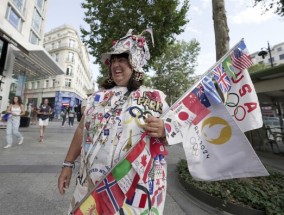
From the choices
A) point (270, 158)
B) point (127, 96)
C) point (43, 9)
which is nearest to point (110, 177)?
point (127, 96)

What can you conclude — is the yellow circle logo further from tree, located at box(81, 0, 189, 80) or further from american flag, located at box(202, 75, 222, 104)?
tree, located at box(81, 0, 189, 80)

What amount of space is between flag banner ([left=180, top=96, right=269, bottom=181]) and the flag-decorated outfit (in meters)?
0.21

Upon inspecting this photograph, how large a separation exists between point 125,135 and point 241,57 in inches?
48.0

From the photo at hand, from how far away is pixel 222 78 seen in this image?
178 centimetres

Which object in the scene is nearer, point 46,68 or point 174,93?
point 46,68

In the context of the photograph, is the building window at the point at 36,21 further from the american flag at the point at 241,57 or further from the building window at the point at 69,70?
the building window at the point at 69,70

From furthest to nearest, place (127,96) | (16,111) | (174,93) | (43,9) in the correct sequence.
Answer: (174,93), (43,9), (16,111), (127,96)

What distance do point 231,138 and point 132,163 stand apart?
2.38 ft

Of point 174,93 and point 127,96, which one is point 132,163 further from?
point 174,93

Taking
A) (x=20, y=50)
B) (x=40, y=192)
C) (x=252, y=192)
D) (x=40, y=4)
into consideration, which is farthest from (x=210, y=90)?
(x=40, y=4)

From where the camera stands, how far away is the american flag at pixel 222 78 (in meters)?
1.72

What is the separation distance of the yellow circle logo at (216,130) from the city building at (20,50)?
13.2m

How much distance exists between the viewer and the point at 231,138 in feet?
5.02

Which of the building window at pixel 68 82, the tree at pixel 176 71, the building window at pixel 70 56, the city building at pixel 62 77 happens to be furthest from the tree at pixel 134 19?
the building window at pixel 70 56
